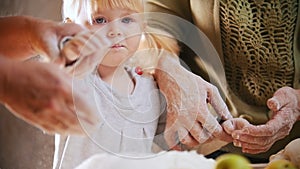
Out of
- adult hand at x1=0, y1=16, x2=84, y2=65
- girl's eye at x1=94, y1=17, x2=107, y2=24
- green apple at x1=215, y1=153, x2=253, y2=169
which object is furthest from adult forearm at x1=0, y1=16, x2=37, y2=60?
green apple at x1=215, y1=153, x2=253, y2=169

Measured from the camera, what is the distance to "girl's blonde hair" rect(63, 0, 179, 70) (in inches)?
33.6

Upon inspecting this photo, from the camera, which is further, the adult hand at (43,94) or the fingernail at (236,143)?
the fingernail at (236,143)

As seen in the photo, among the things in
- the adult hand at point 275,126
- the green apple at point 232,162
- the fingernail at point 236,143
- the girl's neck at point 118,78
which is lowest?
the green apple at point 232,162

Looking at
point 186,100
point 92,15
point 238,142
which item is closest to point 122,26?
point 92,15

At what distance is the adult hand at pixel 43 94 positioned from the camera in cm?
80

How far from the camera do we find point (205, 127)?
90cm

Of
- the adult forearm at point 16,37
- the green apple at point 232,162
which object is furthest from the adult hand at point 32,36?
the green apple at point 232,162

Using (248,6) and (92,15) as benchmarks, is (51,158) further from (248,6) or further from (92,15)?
(248,6)

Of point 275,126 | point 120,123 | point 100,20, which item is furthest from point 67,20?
point 275,126

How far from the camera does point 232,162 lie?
2.96 feet

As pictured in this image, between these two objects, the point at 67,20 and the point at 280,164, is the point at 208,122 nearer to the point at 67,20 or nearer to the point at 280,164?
the point at 280,164

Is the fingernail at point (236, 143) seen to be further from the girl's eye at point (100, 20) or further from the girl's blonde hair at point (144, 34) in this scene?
the girl's eye at point (100, 20)

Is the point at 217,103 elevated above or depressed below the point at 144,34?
below

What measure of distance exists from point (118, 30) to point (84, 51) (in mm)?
71
